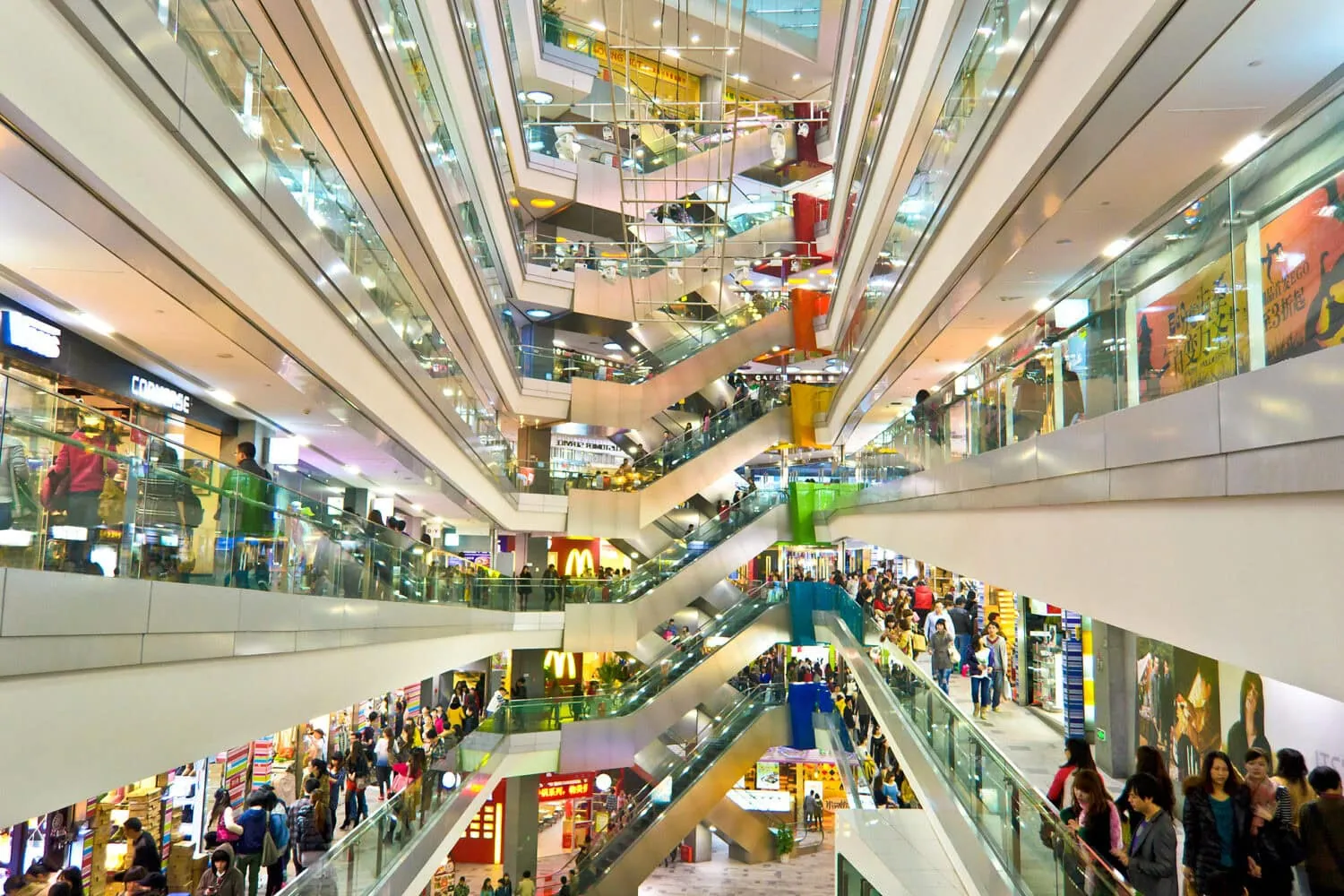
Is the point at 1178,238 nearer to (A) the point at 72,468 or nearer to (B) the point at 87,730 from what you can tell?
(A) the point at 72,468

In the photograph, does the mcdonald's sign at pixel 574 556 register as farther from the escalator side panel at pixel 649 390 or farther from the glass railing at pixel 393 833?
the glass railing at pixel 393 833

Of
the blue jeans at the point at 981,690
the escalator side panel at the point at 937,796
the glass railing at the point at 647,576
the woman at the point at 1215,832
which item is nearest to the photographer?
the woman at the point at 1215,832

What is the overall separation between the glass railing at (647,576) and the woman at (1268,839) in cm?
1509

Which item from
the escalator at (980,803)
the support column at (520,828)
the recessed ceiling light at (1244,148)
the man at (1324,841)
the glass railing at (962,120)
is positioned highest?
the glass railing at (962,120)

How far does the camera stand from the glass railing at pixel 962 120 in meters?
6.88

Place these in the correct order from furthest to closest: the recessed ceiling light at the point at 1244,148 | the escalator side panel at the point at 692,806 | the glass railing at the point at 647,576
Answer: the glass railing at the point at 647,576, the escalator side panel at the point at 692,806, the recessed ceiling light at the point at 1244,148

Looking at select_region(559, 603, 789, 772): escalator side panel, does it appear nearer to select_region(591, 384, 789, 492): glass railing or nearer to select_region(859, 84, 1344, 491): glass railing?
select_region(591, 384, 789, 492): glass railing

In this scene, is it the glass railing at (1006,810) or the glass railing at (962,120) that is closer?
the glass railing at (1006,810)

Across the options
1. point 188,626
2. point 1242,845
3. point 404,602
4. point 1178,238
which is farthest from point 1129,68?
point 404,602

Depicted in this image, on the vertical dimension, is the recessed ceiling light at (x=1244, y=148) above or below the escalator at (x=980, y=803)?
above

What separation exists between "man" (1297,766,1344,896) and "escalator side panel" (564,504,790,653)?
17162mm

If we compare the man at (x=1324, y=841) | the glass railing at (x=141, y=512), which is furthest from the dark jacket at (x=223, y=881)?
the man at (x=1324, y=841)

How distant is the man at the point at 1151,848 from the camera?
15.6 ft

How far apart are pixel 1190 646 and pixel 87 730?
467 centimetres
